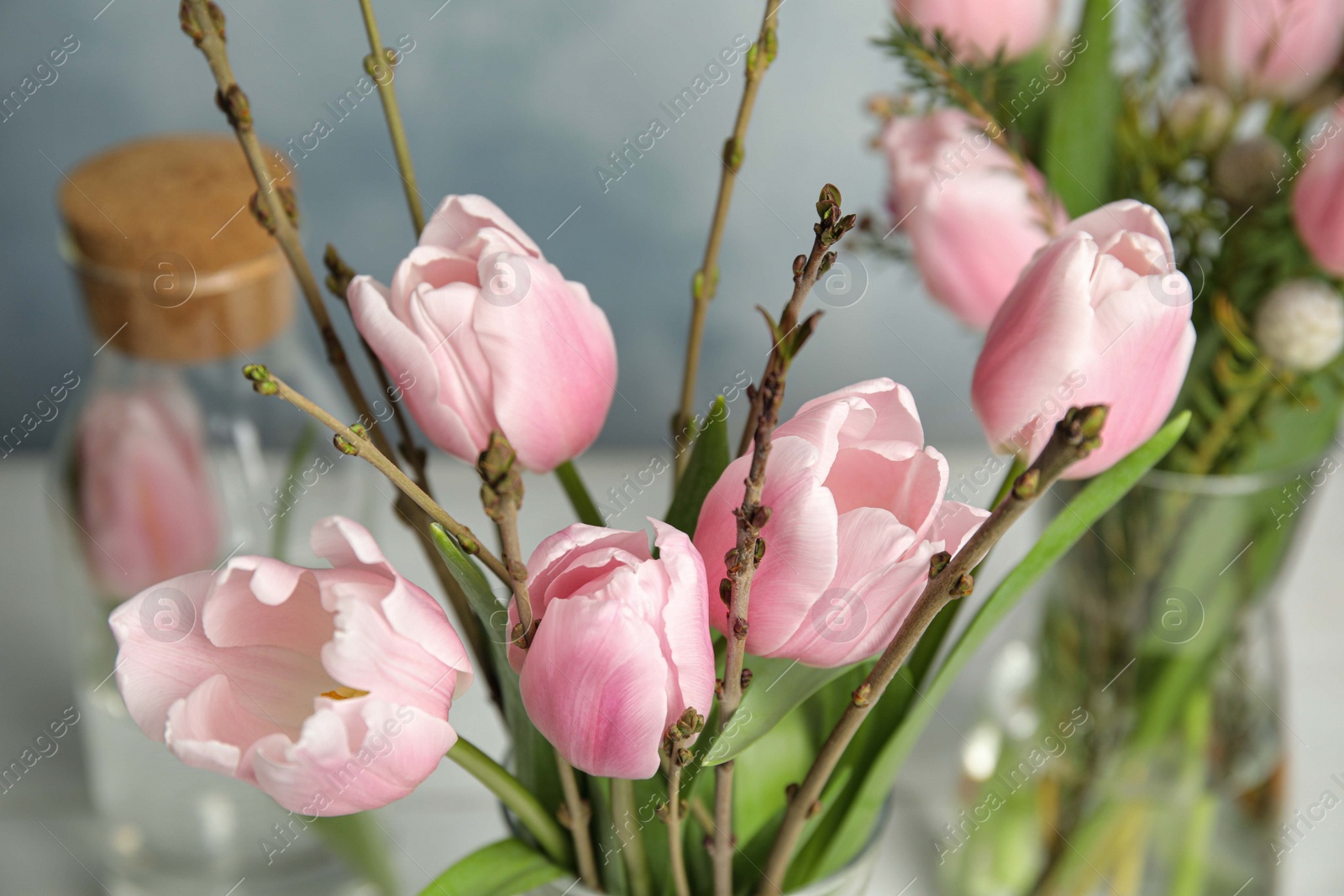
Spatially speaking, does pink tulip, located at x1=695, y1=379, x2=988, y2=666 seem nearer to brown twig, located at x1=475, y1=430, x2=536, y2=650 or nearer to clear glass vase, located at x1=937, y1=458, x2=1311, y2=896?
brown twig, located at x1=475, y1=430, x2=536, y2=650

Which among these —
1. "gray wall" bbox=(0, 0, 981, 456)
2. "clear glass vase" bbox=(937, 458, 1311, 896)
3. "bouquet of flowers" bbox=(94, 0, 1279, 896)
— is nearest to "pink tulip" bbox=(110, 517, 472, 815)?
"bouquet of flowers" bbox=(94, 0, 1279, 896)

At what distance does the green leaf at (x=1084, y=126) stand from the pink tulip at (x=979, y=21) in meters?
0.02

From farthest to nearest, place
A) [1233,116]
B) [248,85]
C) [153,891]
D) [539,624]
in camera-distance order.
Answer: [248,85], [153,891], [1233,116], [539,624]

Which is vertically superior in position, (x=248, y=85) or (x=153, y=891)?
(x=248, y=85)

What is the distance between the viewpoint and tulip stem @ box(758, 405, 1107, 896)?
0.53 feet

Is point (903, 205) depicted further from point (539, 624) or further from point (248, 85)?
point (248, 85)

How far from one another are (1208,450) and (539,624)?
12.3 inches

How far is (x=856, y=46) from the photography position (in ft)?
2.38

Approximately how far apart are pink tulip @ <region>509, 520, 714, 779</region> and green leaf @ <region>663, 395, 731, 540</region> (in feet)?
0.22

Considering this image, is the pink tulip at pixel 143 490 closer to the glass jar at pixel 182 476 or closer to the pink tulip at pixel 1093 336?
the glass jar at pixel 182 476

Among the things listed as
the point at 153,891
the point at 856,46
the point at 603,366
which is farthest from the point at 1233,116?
the point at 153,891

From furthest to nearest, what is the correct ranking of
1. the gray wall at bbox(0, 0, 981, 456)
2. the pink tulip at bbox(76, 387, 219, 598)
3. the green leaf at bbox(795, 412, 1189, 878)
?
the gray wall at bbox(0, 0, 981, 456) → the pink tulip at bbox(76, 387, 219, 598) → the green leaf at bbox(795, 412, 1189, 878)

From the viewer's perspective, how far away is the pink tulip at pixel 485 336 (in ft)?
0.70

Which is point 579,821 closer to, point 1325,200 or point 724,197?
point 724,197
